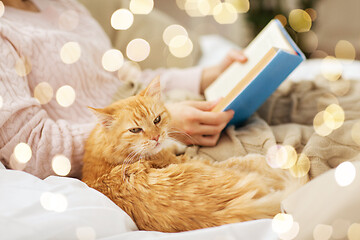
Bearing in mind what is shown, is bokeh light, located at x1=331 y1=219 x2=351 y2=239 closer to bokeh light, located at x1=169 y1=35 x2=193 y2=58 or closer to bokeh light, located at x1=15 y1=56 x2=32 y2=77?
bokeh light, located at x1=15 y1=56 x2=32 y2=77

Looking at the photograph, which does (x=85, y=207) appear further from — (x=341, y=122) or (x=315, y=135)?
(x=341, y=122)

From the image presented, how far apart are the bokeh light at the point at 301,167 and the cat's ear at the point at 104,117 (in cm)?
45

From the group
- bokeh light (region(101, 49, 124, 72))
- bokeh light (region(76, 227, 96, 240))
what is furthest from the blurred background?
bokeh light (region(76, 227, 96, 240))

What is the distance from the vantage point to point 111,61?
119 cm

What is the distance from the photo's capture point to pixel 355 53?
3.38 m

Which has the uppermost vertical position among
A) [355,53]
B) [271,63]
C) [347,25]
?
[271,63]

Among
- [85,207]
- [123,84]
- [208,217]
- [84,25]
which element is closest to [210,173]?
[208,217]

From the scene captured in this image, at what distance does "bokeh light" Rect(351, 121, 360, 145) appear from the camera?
71cm

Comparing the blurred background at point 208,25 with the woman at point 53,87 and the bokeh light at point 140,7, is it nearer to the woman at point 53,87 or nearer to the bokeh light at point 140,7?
the bokeh light at point 140,7

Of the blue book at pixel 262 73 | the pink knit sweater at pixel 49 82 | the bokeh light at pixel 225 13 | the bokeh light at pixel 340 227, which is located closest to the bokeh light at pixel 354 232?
the bokeh light at pixel 340 227

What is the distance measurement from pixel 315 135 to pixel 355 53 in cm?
325

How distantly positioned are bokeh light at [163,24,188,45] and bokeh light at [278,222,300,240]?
4.55 feet

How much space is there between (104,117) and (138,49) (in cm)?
105

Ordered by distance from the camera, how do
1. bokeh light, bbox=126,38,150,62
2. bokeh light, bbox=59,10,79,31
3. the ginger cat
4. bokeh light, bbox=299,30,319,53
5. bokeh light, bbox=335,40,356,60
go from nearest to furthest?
the ginger cat, bokeh light, bbox=59,10,79,31, bokeh light, bbox=126,38,150,62, bokeh light, bbox=299,30,319,53, bokeh light, bbox=335,40,356,60
